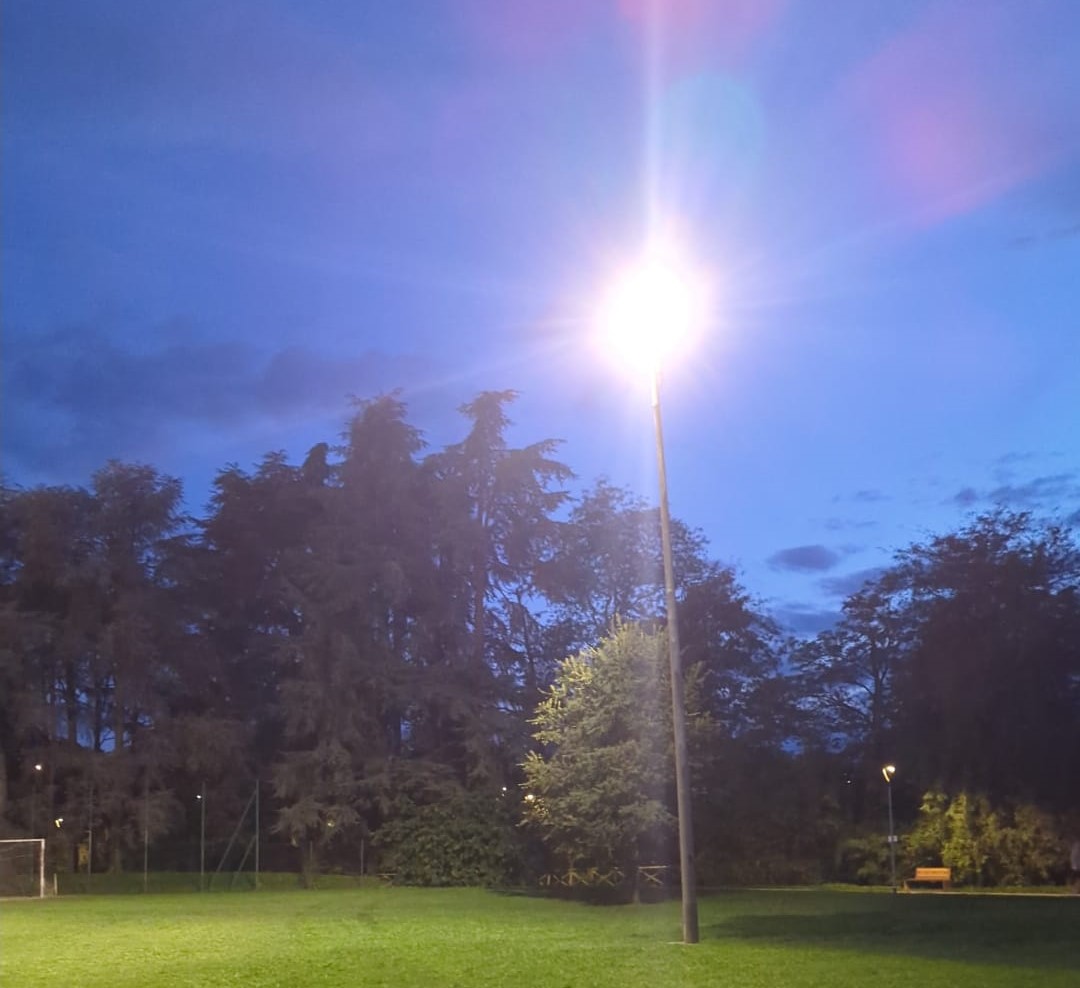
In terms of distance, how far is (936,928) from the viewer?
2116 cm

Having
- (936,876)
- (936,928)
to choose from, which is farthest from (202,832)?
(936,928)

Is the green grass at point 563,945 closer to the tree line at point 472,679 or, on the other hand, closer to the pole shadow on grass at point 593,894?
the pole shadow on grass at point 593,894

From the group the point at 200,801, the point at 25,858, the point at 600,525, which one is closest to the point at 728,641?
the point at 600,525

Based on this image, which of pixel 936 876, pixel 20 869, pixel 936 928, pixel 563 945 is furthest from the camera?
pixel 20 869

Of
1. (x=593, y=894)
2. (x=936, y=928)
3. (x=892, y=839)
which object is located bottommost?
(x=593, y=894)

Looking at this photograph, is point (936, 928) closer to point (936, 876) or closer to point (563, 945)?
point (563, 945)

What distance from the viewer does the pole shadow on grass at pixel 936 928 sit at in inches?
675

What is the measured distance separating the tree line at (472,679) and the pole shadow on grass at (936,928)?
6.88 m

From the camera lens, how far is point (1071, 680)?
35.3 m

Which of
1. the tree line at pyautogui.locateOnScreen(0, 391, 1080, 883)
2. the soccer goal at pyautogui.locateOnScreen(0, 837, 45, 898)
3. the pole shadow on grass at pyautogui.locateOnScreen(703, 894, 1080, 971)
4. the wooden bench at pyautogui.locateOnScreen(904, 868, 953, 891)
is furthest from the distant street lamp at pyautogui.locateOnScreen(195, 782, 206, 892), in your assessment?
the pole shadow on grass at pyautogui.locateOnScreen(703, 894, 1080, 971)

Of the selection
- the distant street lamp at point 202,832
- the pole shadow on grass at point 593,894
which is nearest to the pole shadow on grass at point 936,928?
the pole shadow on grass at point 593,894

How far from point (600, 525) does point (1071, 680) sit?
75.6 ft

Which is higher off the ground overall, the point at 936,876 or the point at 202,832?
the point at 202,832

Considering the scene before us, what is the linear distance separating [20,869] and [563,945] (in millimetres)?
27892
